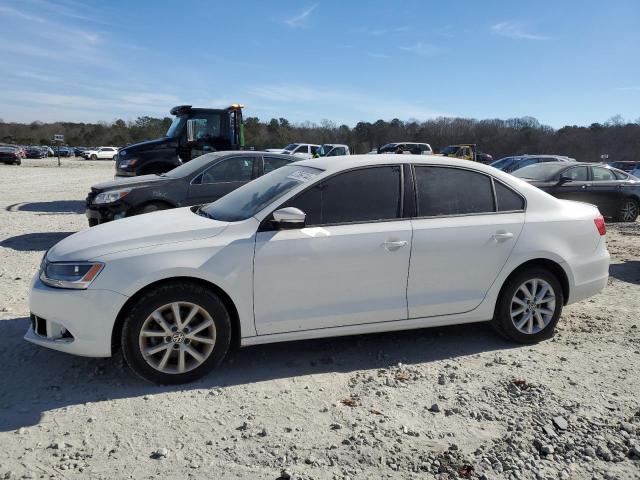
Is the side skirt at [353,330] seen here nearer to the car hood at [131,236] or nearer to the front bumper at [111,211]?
the car hood at [131,236]

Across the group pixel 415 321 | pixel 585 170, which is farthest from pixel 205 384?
pixel 585 170

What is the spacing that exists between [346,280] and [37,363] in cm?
249

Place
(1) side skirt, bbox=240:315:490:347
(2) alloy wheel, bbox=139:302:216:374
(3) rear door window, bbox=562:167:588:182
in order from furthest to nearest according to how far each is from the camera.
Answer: (3) rear door window, bbox=562:167:588:182, (1) side skirt, bbox=240:315:490:347, (2) alloy wheel, bbox=139:302:216:374

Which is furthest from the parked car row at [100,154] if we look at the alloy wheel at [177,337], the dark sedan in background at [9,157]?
the alloy wheel at [177,337]

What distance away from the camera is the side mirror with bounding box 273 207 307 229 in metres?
3.83

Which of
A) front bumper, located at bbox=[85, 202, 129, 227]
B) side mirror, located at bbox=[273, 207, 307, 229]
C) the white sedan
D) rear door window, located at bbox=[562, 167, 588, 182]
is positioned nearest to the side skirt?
the white sedan

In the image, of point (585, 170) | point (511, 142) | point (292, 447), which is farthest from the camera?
point (511, 142)

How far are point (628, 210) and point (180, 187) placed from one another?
34.9 ft

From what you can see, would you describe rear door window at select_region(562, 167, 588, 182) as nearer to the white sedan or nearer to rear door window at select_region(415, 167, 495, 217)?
the white sedan

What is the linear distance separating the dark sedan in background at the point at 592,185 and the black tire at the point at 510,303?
25.1 feet

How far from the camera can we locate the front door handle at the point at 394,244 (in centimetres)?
411

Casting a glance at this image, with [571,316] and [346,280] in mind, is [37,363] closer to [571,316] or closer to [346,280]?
[346,280]

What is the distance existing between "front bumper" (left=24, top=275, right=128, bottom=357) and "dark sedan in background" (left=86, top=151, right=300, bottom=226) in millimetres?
4663

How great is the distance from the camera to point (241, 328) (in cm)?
388
